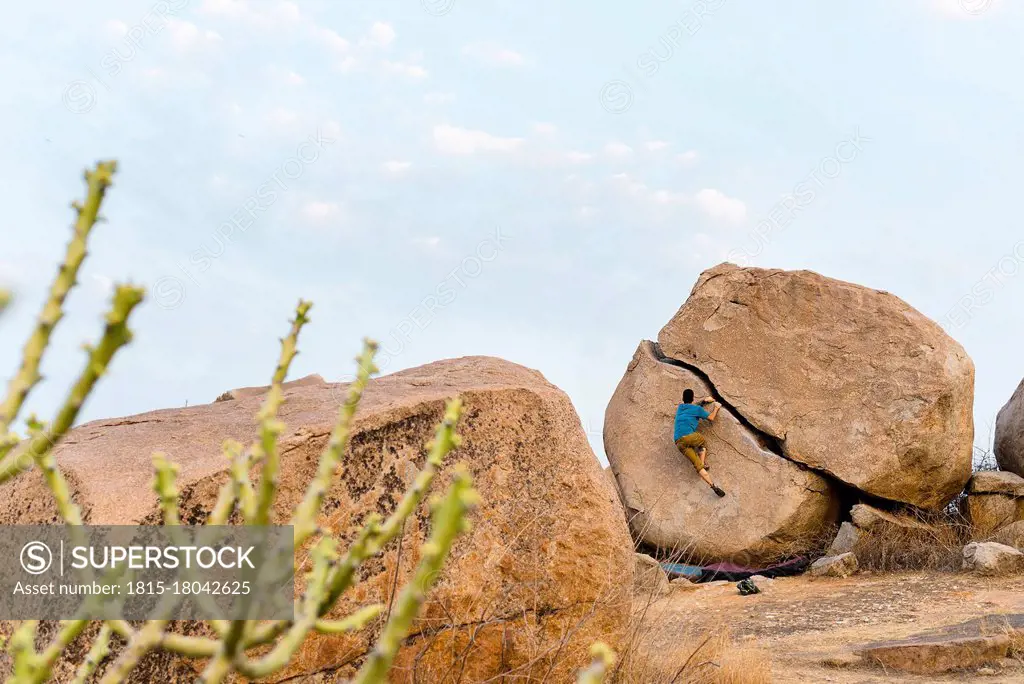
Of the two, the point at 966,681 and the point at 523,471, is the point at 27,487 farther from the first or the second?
the point at 966,681

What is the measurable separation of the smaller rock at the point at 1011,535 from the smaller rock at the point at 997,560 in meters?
0.83

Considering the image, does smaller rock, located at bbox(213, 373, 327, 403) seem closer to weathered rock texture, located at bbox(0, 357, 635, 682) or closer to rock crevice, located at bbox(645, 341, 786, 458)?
weathered rock texture, located at bbox(0, 357, 635, 682)

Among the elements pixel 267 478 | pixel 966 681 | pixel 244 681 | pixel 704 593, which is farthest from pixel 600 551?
pixel 704 593

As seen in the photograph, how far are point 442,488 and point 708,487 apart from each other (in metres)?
6.10

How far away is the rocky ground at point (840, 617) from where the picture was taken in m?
4.74

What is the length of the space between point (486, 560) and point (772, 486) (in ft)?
19.7

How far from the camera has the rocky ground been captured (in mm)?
4742

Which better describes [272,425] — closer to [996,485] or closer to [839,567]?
[839,567]

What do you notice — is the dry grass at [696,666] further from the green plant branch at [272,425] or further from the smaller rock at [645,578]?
the green plant branch at [272,425]

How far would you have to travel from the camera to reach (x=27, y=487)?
300cm

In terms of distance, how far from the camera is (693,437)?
28.7 feet

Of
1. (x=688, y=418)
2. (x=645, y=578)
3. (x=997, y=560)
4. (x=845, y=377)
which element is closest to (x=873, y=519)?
(x=997, y=560)

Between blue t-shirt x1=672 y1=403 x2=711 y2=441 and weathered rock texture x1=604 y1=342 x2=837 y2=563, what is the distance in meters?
0.25

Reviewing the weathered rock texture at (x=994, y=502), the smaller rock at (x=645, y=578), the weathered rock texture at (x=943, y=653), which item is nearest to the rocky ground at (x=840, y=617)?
Answer: the weathered rock texture at (x=943, y=653)
